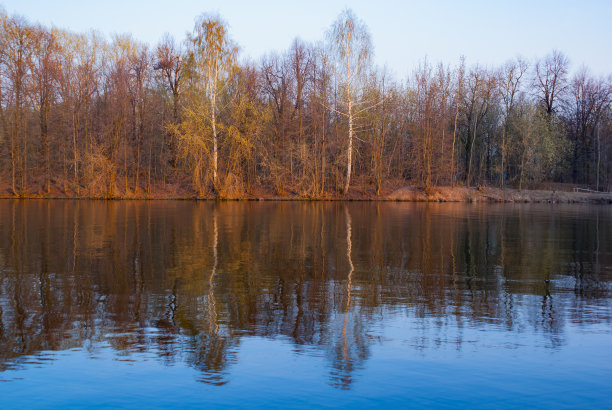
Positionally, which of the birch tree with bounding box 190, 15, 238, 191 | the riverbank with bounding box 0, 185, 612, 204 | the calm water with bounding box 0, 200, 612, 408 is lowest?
the calm water with bounding box 0, 200, 612, 408

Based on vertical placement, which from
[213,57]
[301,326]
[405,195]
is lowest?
[301,326]

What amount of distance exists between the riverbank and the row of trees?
0.66m

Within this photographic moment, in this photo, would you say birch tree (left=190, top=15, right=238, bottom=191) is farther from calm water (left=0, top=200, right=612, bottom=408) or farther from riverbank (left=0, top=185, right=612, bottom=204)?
calm water (left=0, top=200, right=612, bottom=408)

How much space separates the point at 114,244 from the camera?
18062 mm

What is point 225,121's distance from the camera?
51.8 meters

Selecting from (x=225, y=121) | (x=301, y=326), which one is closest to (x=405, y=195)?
(x=225, y=121)

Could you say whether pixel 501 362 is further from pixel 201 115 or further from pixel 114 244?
pixel 201 115

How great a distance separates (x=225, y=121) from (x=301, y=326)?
45115mm

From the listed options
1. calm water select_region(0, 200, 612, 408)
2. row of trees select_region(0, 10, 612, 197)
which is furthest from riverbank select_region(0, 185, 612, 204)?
calm water select_region(0, 200, 612, 408)

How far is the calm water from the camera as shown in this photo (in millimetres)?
6250

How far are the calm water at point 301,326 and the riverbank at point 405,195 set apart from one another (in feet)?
112

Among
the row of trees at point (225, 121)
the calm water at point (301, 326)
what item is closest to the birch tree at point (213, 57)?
the row of trees at point (225, 121)

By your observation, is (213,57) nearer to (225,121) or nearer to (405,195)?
(225,121)

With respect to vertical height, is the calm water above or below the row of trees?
below
